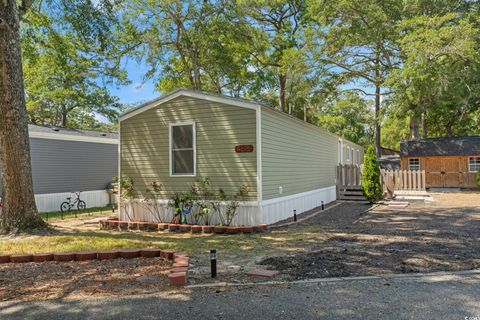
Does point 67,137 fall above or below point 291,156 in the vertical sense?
above

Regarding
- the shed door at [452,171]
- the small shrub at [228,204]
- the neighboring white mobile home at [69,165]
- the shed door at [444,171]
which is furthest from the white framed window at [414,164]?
the neighboring white mobile home at [69,165]

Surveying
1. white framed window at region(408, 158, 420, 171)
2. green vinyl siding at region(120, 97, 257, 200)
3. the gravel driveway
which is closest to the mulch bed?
the gravel driveway

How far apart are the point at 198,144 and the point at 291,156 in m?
3.12

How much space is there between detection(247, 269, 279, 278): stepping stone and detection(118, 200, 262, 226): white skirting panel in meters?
3.82

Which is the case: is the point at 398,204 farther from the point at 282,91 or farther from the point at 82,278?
the point at 282,91

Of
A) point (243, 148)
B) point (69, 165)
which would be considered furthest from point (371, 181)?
point (69, 165)

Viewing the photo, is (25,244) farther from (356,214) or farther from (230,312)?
(356,214)

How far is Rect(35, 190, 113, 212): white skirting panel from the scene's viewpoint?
13.8 m

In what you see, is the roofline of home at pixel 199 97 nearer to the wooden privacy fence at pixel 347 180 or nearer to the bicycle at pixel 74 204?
the bicycle at pixel 74 204

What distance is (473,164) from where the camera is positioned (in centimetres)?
2173

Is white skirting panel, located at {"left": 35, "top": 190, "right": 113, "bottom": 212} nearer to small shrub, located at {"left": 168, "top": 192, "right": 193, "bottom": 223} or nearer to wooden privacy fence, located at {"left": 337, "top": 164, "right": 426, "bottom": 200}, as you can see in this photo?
small shrub, located at {"left": 168, "top": 192, "right": 193, "bottom": 223}

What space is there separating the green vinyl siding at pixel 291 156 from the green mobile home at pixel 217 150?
3 centimetres

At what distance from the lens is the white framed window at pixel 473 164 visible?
21609mm

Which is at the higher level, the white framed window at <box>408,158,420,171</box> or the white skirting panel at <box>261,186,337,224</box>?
the white framed window at <box>408,158,420,171</box>
